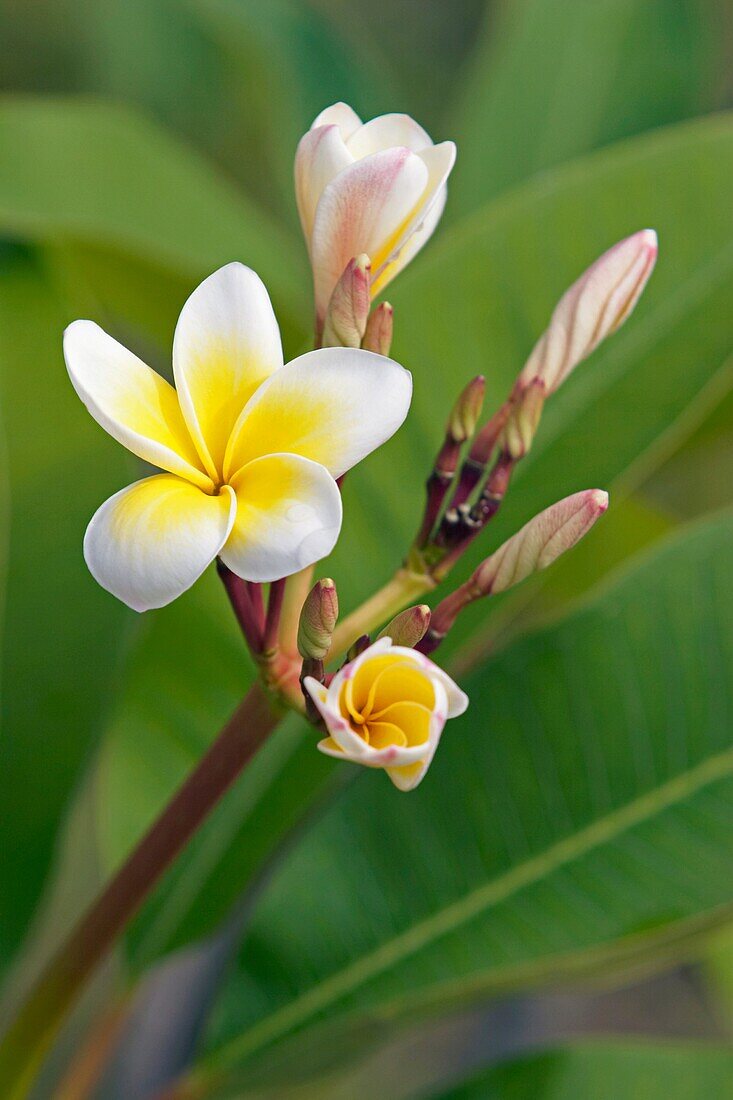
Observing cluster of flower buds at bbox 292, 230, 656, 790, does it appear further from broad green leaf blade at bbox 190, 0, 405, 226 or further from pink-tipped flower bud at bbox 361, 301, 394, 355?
broad green leaf blade at bbox 190, 0, 405, 226

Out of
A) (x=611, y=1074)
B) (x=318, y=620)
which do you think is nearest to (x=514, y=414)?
(x=318, y=620)

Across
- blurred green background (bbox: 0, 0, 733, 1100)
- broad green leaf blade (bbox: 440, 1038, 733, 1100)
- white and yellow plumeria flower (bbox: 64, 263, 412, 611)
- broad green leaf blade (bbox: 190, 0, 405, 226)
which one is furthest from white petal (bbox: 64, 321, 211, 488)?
broad green leaf blade (bbox: 190, 0, 405, 226)

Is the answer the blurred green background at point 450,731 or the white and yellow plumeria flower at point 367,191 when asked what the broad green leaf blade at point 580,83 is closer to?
the blurred green background at point 450,731

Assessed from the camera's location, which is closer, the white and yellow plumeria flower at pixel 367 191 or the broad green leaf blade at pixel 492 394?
the white and yellow plumeria flower at pixel 367 191

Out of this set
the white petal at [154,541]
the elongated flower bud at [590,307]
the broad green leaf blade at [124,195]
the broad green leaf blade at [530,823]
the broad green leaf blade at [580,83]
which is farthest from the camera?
the broad green leaf blade at [580,83]

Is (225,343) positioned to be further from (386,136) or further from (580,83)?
(580,83)

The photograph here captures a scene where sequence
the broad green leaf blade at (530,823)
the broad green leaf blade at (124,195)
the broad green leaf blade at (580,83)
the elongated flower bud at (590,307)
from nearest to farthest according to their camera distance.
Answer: the elongated flower bud at (590,307)
the broad green leaf blade at (530,823)
the broad green leaf blade at (124,195)
the broad green leaf blade at (580,83)

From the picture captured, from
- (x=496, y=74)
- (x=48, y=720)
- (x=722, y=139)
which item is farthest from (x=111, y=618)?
(x=496, y=74)

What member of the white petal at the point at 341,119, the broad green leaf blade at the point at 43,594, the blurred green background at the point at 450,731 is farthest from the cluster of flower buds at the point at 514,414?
the broad green leaf blade at the point at 43,594
